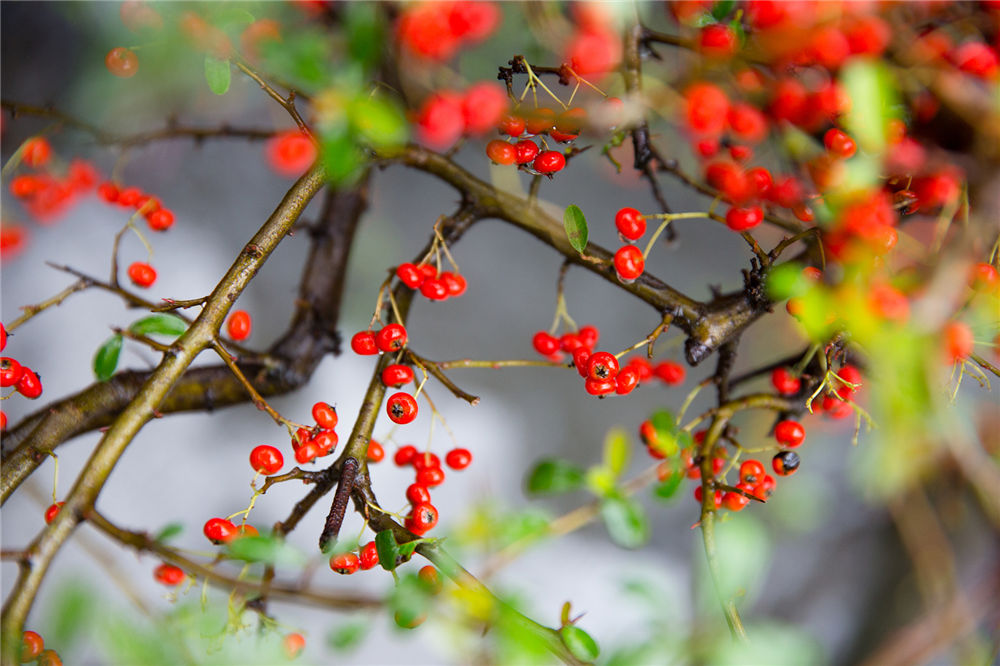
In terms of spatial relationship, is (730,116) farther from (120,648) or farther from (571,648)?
(120,648)

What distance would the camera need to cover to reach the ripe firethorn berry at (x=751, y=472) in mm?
516

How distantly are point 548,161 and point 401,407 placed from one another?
8.4 inches

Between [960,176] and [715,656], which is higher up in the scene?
[960,176]

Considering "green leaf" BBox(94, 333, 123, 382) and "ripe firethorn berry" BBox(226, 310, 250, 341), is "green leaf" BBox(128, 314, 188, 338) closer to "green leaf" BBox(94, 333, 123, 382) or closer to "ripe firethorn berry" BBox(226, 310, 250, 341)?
"green leaf" BBox(94, 333, 123, 382)

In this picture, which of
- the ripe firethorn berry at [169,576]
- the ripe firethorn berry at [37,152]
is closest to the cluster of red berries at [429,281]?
the ripe firethorn berry at [169,576]

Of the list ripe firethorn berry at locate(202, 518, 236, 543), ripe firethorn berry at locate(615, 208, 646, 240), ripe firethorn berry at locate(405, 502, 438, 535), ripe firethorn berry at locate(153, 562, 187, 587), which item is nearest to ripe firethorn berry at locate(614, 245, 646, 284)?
ripe firethorn berry at locate(615, 208, 646, 240)

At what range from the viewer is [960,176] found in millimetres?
420

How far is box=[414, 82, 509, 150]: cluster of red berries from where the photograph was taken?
40 cm

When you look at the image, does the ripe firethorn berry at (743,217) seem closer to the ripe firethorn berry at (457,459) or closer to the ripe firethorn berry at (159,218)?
the ripe firethorn berry at (457,459)

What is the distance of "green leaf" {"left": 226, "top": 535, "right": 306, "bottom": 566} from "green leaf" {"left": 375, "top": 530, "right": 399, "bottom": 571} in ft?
0.20

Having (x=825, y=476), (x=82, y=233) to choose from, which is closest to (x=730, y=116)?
(x=825, y=476)

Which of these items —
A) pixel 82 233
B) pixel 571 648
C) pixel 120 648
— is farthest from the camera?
pixel 82 233

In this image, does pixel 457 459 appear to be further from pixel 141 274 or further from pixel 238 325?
pixel 141 274

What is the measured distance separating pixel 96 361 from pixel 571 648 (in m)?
0.37
